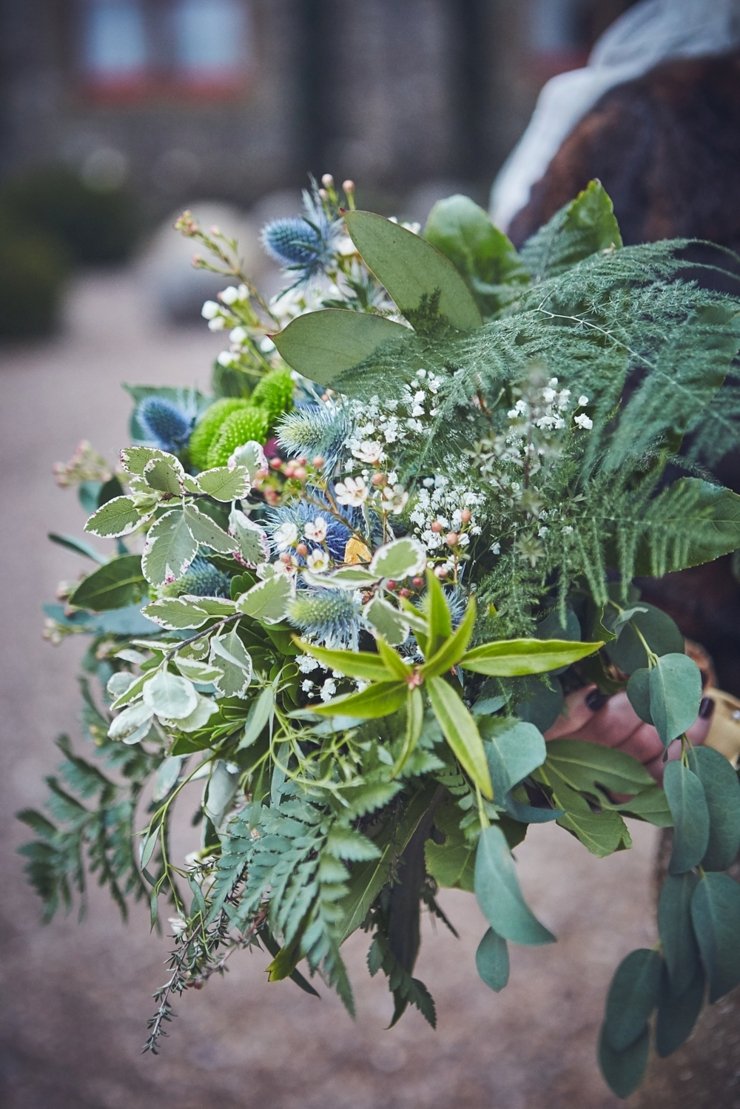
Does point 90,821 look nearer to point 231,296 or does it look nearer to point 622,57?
point 231,296

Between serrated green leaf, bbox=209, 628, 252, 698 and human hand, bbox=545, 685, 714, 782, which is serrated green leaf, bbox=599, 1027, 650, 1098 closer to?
human hand, bbox=545, 685, 714, 782

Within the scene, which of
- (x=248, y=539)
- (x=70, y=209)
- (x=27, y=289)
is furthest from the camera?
(x=70, y=209)

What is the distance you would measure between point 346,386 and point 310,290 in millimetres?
201

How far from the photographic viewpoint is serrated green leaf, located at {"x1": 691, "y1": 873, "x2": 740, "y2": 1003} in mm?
694

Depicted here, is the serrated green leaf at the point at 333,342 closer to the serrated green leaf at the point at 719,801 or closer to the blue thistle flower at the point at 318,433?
the blue thistle flower at the point at 318,433

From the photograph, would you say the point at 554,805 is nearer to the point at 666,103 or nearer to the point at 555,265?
the point at 555,265

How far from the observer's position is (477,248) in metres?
0.88

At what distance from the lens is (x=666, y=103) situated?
112 cm

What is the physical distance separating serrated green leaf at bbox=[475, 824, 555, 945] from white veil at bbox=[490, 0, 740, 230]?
2.87 ft

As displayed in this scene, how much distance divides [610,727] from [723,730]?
0.13 meters

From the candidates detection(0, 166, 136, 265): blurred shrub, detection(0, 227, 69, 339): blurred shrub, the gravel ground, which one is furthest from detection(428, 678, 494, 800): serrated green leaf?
detection(0, 166, 136, 265): blurred shrub

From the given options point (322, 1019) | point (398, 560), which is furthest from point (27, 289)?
point (398, 560)

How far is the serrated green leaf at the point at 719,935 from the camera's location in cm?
69

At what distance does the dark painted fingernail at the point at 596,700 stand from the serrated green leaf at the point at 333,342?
346 mm
